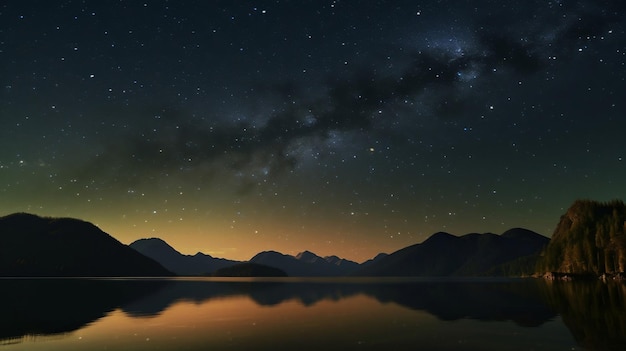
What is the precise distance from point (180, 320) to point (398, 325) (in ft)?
66.6

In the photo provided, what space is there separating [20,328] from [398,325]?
102ft

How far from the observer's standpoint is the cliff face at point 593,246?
152 metres

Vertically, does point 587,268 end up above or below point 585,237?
below

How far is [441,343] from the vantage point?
83.6ft

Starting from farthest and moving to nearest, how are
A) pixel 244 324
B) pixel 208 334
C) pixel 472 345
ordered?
pixel 244 324, pixel 208 334, pixel 472 345

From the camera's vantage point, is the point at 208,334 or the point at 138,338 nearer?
the point at 138,338

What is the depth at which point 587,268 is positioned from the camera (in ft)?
534

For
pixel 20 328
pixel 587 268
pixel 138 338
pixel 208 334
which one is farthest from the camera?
pixel 587 268

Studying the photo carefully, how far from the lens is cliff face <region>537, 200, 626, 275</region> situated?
15162 centimetres

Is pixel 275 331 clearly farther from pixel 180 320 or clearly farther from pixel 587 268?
pixel 587 268

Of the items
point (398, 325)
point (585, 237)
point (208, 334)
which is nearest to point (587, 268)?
point (585, 237)

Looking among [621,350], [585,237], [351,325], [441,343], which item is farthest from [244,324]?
[585,237]

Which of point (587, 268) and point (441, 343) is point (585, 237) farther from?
point (441, 343)

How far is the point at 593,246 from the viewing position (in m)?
166
